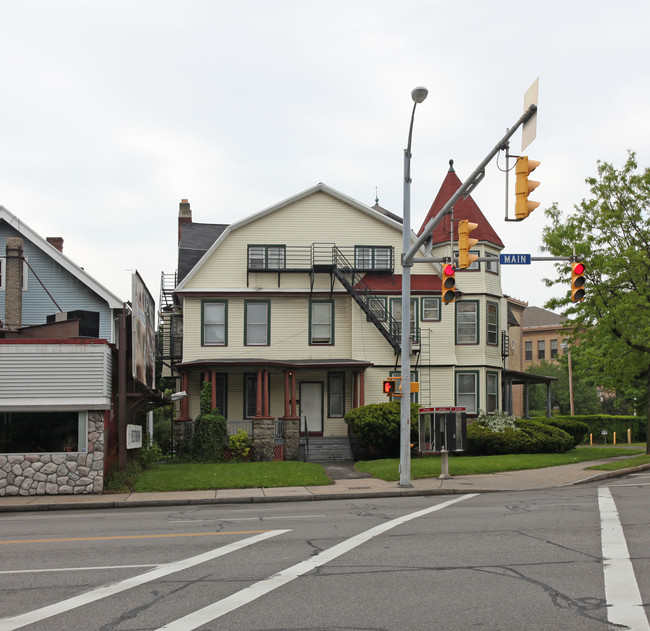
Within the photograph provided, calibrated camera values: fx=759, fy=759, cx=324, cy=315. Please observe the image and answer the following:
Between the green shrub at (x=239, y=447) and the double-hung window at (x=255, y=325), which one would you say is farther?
the double-hung window at (x=255, y=325)

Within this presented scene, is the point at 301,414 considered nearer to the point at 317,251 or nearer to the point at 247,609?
the point at 317,251

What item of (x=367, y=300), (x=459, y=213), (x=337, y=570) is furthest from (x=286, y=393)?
(x=337, y=570)

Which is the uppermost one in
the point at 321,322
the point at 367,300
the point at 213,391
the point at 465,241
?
the point at 367,300

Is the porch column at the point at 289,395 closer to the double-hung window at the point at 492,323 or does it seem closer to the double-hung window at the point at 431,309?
the double-hung window at the point at 431,309

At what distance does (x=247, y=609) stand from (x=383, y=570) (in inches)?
89.5

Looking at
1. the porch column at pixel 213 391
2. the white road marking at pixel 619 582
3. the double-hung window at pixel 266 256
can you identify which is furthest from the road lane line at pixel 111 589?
the double-hung window at pixel 266 256

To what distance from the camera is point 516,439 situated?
29.5 m

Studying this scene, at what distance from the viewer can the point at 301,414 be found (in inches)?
1275

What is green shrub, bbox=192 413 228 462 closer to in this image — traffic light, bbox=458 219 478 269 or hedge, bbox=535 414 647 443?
traffic light, bbox=458 219 478 269

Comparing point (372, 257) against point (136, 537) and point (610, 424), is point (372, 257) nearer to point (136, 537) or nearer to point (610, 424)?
point (136, 537)

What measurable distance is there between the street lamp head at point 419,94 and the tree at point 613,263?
14.2 meters

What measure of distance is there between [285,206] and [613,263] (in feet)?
44.9

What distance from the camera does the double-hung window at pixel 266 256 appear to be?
32812 millimetres

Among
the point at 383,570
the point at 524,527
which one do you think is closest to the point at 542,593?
the point at 383,570
